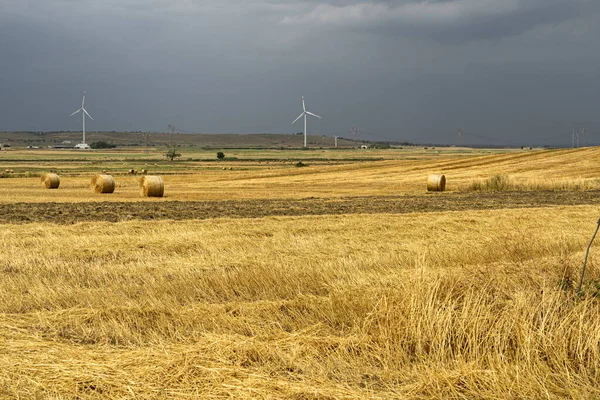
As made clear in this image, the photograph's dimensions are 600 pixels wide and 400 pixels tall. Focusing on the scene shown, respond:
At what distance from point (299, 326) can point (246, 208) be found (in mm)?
22150

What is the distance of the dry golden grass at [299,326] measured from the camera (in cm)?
651

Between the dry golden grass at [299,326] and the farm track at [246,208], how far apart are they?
1174 cm

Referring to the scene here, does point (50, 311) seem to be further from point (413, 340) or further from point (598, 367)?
point (598, 367)

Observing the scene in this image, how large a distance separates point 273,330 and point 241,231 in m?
10.6

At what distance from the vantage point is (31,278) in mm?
11711

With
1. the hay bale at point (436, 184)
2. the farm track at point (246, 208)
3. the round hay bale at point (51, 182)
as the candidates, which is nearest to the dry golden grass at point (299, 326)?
the farm track at point (246, 208)

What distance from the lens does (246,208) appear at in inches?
1206

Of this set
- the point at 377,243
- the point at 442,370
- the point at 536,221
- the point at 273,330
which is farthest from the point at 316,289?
the point at 536,221

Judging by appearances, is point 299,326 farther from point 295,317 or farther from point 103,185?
point 103,185


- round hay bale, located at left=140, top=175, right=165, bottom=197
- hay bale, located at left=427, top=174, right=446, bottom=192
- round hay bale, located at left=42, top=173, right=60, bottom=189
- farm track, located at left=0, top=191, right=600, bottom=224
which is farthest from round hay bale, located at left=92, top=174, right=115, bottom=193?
hay bale, located at left=427, top=174, right=446, bottom=192

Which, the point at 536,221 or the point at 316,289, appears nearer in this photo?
the point at 316,289

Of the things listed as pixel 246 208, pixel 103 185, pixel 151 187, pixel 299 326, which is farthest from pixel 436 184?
pixel 299 326

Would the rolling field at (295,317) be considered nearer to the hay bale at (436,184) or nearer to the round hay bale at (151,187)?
→ the round hay bale at (151,187)

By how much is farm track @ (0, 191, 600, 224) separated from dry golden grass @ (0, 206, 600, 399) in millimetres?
11740
